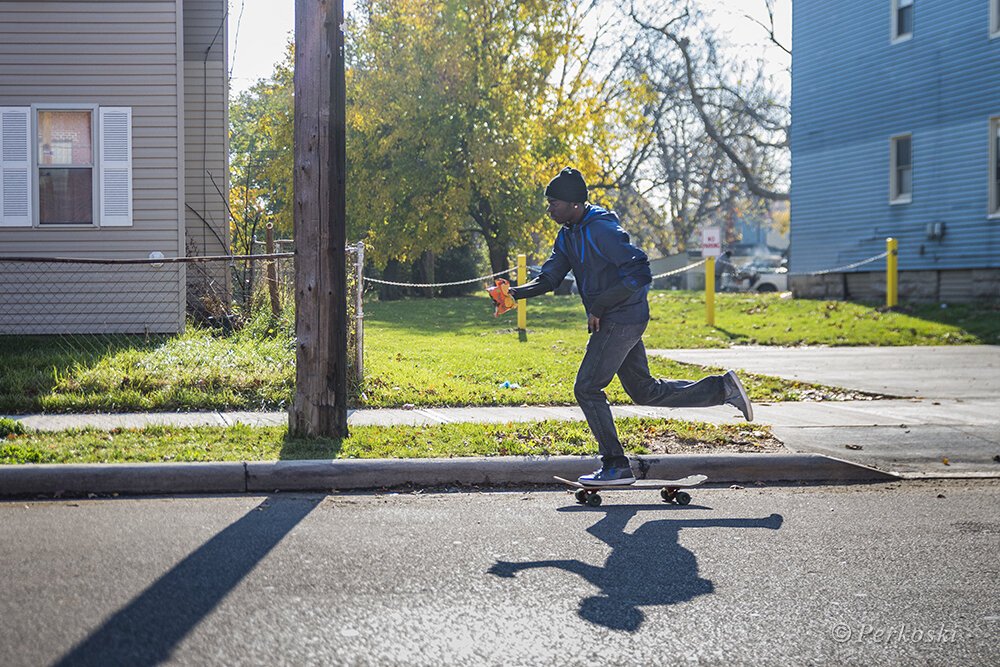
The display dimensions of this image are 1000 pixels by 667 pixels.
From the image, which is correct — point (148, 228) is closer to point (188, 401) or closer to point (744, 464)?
point (188, 401)

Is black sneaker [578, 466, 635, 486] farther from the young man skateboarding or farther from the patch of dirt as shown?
the patch of dirt

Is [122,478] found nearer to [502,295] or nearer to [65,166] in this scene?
[502,295]

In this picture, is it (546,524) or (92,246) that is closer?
(546,524)

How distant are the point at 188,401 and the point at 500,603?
21.2 ft

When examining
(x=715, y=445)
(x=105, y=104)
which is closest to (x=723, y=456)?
(x=715, y=445)

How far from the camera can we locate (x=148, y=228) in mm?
15961

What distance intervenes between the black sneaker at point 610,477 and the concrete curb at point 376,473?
67 cm

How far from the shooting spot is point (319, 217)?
849 centimetres

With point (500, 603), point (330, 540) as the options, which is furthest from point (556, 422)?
point (500, 603)

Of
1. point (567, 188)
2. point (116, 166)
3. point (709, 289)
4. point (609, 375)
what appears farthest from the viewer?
point (709, 289)

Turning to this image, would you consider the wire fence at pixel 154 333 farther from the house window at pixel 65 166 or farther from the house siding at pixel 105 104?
the house window at pixel 65 166

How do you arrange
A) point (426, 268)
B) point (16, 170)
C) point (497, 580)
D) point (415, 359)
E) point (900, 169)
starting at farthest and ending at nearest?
point (426, 268), point (900, 169), point (16, 170), point (415, 359), point (497, 580)

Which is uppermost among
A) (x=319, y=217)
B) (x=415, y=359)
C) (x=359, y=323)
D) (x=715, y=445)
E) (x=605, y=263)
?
(x=319, y=217)

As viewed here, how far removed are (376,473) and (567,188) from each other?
2.29 meters
